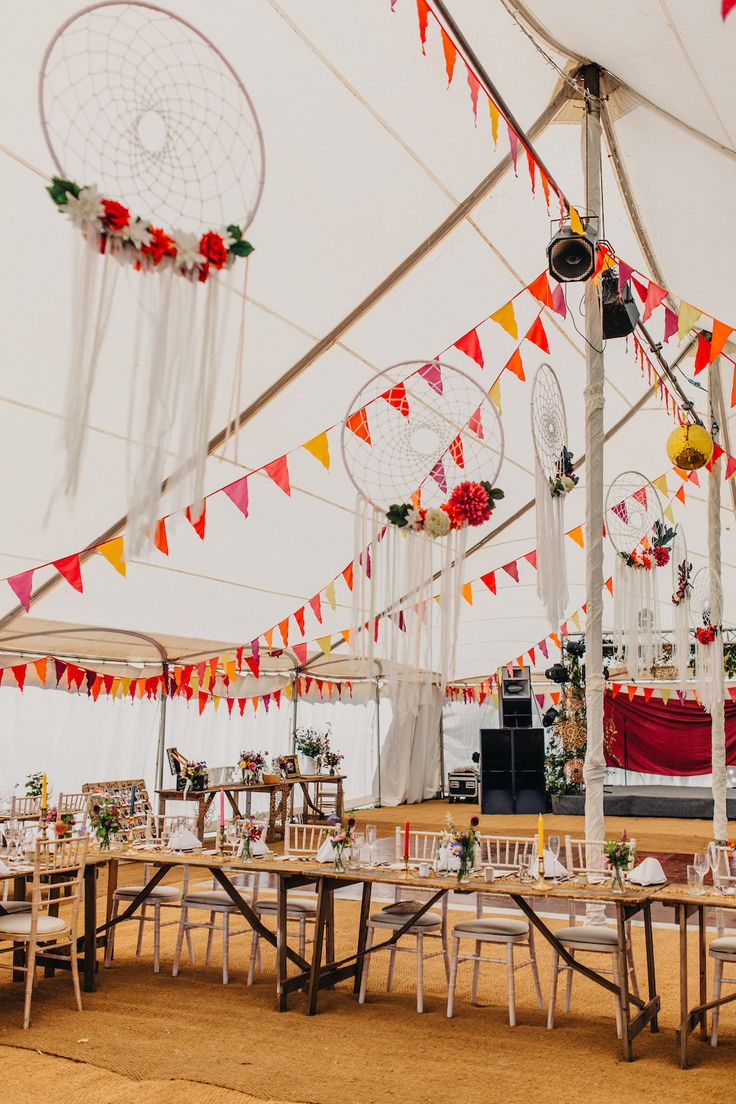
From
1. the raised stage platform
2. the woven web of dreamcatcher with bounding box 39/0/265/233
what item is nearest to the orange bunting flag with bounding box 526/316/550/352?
the woven web of dreamcatcher with bounding box 39/0/265/233

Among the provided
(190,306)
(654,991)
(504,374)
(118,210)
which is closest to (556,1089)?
(654,991)

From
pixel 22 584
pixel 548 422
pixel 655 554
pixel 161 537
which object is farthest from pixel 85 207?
pixel 655 554

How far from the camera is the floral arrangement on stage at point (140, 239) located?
97.6 inches

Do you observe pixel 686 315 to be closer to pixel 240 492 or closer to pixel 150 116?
pixel 240 492

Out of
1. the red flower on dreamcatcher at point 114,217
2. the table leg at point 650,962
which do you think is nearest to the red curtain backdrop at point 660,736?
the table leg at point 650,962

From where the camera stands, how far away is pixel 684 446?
6586 mm

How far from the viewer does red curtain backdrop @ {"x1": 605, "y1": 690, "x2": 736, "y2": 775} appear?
53.9ft

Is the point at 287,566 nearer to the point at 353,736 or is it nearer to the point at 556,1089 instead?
the point at 556,1089

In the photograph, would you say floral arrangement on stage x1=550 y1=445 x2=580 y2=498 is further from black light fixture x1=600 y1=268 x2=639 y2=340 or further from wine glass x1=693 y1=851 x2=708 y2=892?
wine glass x1=693 y1=851 x2=708 y2=892

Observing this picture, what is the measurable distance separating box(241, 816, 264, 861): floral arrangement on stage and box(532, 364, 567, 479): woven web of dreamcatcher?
9.35ft

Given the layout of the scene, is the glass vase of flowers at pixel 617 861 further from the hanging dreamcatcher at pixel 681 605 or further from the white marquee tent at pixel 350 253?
the white marquee tent at pixel 350 253

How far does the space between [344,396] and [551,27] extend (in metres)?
2.95

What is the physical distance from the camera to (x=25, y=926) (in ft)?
17.1

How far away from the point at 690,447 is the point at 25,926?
515cm
